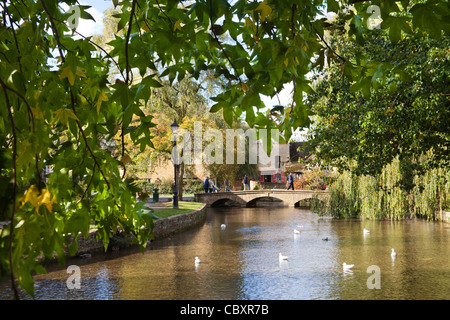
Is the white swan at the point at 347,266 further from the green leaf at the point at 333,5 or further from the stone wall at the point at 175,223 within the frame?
the green leaf at the point at 333,5

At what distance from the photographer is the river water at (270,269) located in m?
9.58

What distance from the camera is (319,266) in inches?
482

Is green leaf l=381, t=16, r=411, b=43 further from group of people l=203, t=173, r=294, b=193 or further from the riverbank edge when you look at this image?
group of people l=203, t=173, r=294, b=193

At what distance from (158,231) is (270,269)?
21.9 ft

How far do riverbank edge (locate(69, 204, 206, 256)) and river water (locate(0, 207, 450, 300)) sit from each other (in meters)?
0.39

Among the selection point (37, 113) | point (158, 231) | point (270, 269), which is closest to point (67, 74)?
point (37, 113)

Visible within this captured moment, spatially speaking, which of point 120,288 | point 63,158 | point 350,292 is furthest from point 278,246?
point 63,158

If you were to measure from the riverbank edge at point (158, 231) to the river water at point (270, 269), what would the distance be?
0.39 meters

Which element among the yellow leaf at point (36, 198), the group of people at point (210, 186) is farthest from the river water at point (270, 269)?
the group of people at point (210, 186)

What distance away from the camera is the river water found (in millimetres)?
9578

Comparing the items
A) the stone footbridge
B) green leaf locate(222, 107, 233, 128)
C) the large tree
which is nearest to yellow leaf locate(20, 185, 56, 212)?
green leaf locate(222, 107, 233, 128)

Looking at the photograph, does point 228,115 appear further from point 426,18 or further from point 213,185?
point 213,185

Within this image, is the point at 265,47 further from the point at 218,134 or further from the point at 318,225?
the point at 218,134
